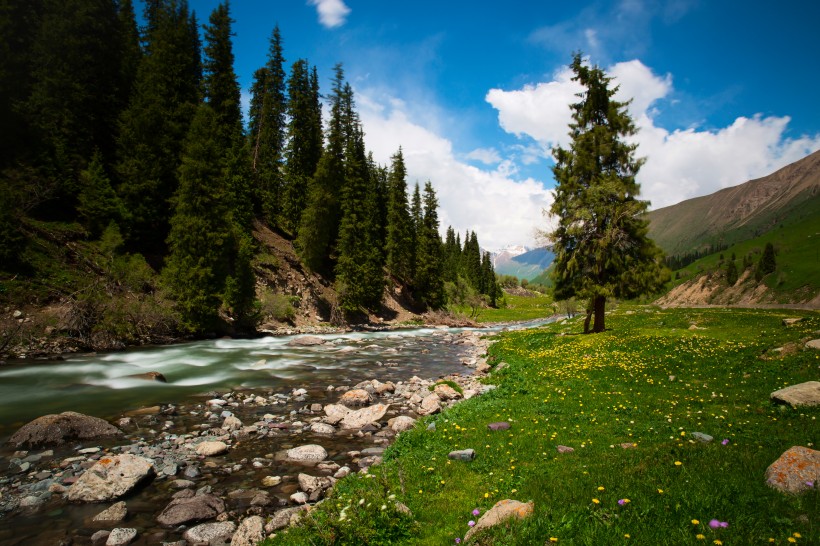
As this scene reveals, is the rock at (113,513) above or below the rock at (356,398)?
above

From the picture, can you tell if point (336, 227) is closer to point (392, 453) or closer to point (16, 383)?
point (16, 383)

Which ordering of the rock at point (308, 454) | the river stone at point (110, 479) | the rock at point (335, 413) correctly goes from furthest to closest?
1. the rock at point (335, 413)
2. the rock at point (308, 454)
3. the river stone at point (110, 479)

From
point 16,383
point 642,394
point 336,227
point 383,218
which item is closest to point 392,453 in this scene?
point 642,394

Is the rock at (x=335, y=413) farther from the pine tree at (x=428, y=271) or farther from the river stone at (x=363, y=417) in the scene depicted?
the pine tree at (x=428, y=271)

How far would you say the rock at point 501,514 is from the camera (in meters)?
5.52

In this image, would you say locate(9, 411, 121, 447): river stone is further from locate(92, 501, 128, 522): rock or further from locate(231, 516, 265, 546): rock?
locate(231, 516, 265, 546): rock

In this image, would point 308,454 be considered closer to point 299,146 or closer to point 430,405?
point 430,405

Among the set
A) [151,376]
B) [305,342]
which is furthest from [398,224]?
[151,376]

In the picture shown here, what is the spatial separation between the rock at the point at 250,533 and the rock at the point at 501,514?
408 cm

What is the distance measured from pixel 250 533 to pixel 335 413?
780 centimetres

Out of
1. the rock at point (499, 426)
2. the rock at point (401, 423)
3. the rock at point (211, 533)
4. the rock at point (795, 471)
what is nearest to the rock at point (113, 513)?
the rock at point (211, 533)

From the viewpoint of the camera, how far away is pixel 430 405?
15742mm

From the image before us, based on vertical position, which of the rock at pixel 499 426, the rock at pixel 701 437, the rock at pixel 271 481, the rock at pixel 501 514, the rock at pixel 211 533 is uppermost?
the rock at pixel 501 514

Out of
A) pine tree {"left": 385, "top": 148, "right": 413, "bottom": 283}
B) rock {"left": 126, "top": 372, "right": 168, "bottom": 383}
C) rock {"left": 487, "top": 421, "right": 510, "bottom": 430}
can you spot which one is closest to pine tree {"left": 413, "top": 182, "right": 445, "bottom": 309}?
pine tree {"left": 385, "top": 148, "right": 413, "bottom": 283}
